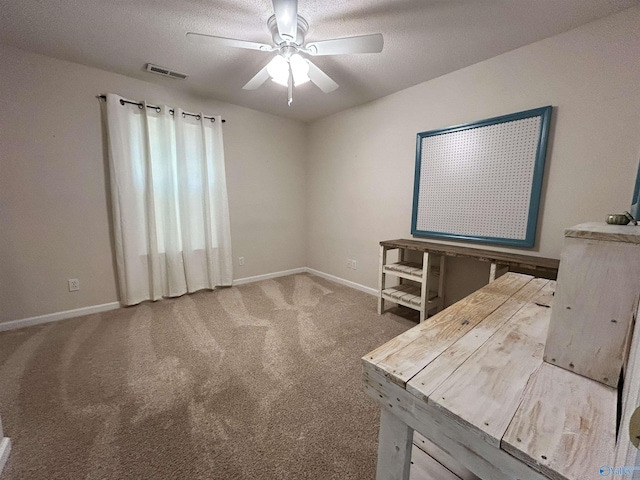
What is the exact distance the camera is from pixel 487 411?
0.52 meters

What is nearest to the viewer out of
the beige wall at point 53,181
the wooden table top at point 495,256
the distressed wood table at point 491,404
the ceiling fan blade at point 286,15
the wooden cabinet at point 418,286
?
the distressed wood table at point 491,404

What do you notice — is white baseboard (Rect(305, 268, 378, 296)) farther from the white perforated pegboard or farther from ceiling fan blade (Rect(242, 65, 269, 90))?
ceiling fan blade (Rect(242, 65, 269, 90))

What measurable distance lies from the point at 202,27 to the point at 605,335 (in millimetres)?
2569

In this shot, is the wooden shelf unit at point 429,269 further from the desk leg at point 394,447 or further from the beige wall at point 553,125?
the desk leg at point 394,447

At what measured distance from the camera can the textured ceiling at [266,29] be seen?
1.51m

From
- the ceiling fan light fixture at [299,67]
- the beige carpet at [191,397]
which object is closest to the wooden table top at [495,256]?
the beige carpet at [191,397]

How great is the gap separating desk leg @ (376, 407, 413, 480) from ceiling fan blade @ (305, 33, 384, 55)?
182cm

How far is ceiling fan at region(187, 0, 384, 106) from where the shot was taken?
137cm

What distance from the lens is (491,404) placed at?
0.54 m

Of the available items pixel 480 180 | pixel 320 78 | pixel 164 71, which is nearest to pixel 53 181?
pixel 164 71

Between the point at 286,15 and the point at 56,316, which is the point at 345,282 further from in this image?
the point at 56,316

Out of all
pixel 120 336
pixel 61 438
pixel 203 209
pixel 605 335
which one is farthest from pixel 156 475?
pixel 203 209

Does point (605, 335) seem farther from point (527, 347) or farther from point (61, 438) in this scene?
point (61, 438)

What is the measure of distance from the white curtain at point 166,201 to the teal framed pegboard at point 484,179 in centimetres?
239
